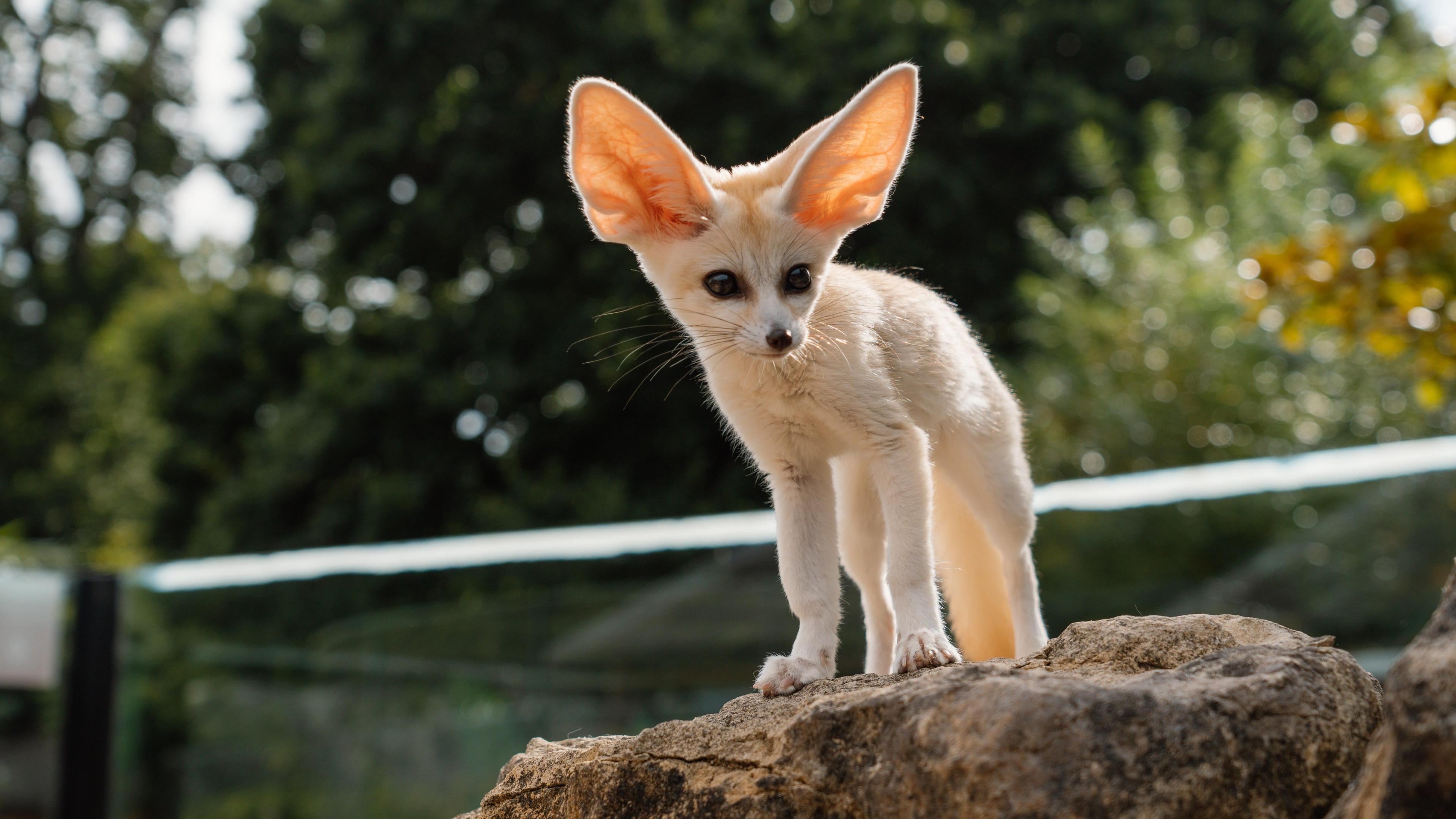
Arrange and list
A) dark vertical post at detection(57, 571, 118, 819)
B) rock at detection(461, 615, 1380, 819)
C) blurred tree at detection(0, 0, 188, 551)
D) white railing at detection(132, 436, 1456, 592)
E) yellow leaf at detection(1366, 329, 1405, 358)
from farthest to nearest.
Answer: blurred tree at detection(0, 0, 188, 551)
dark vertical post at detection(57, 571, 118, 819)
white railing at detection(132, 436, 1456, 592)
yellow leaf at detection(1366, 329, 1405, 358)
rock at detection(461, 615, 1380, 819)

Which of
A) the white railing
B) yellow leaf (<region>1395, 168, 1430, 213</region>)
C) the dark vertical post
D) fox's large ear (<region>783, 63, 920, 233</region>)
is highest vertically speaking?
yellow leaf (<region>1395, 168, 1430, 213</region>)

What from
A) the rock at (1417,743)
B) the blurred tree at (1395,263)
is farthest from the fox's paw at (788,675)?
the blurred tree at (1395,263)

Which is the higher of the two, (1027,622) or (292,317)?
(292,317)

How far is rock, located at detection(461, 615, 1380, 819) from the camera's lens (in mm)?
1876

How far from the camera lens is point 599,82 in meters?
2.75

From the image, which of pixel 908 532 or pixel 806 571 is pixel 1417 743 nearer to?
pixel 908 532

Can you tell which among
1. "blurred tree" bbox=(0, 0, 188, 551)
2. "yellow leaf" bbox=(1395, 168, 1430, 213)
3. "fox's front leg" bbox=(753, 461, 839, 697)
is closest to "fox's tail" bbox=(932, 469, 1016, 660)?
"fox's front leg" bbox=(753, 461, 839, 697)

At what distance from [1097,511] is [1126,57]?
10581 mm

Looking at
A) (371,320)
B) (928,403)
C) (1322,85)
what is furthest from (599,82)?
(1322,85)

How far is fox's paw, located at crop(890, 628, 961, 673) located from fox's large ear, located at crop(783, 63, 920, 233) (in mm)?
1020

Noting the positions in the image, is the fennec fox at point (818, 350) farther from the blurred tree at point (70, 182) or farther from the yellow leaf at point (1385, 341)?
the blurred tree at point (70, 182)

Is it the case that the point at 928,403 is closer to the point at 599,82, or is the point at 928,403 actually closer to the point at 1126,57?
the point at 599,82

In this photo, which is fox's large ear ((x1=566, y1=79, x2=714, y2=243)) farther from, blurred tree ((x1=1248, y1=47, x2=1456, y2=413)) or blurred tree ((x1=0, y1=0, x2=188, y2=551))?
blurred tree ((x1=0, y1=0, x2=188, y2=551))

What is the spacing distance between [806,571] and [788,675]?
29 cm
